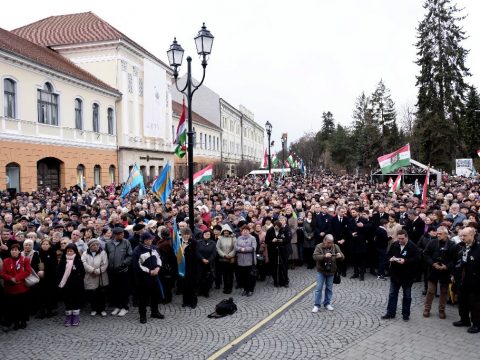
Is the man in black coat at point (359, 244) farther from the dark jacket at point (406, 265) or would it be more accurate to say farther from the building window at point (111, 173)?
the building window at point (111, 173)

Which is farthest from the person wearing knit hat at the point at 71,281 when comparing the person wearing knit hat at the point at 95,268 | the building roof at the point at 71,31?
the building roof at the point at 71,31

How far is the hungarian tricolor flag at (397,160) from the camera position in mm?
19253

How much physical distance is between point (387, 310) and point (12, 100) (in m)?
24.5

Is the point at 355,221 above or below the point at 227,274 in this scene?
above

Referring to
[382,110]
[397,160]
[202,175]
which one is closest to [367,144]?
[382,110]

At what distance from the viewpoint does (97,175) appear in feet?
110

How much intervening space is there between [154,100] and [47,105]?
15.0 metres

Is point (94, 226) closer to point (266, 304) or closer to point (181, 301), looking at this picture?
point (181, 301)

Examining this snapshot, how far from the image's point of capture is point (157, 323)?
26.4 feet

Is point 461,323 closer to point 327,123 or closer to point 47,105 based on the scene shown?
point 47,105

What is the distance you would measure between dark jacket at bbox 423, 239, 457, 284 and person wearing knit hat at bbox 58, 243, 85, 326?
7.06m

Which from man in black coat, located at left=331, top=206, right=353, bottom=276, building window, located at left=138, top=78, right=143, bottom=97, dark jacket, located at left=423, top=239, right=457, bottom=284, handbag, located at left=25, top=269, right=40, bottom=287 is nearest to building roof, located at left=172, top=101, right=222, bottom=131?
building window, located at left=138, top=78, right=143, bottom=97

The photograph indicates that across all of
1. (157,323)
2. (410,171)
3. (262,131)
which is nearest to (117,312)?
(157,323)

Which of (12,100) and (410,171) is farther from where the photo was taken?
(410,171)
